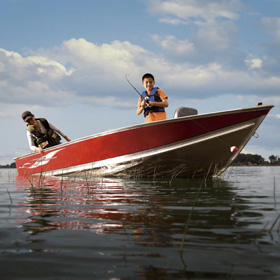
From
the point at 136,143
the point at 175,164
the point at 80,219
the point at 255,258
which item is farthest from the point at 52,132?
the point at 255,258

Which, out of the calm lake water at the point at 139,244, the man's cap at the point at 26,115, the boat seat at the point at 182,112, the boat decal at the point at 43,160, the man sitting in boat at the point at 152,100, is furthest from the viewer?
the boat decal at the point at 43,160

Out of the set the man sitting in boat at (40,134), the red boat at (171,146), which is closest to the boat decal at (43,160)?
the man sitting in boat at (40,134)

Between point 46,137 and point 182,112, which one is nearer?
point 182,112

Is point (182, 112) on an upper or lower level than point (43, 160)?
upper

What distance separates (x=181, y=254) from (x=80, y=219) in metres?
1.17

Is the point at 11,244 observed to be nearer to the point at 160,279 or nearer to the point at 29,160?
the point at 160,279

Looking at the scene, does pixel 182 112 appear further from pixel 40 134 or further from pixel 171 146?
pixel 40 134

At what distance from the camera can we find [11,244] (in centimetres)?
186

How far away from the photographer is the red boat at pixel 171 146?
7.19 m

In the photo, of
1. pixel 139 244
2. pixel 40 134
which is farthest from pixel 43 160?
pixel 139 244

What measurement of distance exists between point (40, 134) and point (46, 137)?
24 cm

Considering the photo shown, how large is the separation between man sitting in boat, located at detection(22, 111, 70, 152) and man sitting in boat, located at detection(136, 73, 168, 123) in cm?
274

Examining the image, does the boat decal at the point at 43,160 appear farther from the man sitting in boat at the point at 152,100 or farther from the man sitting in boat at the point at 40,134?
the man sitting in boat at the point at 152,100

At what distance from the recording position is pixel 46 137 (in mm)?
9570
